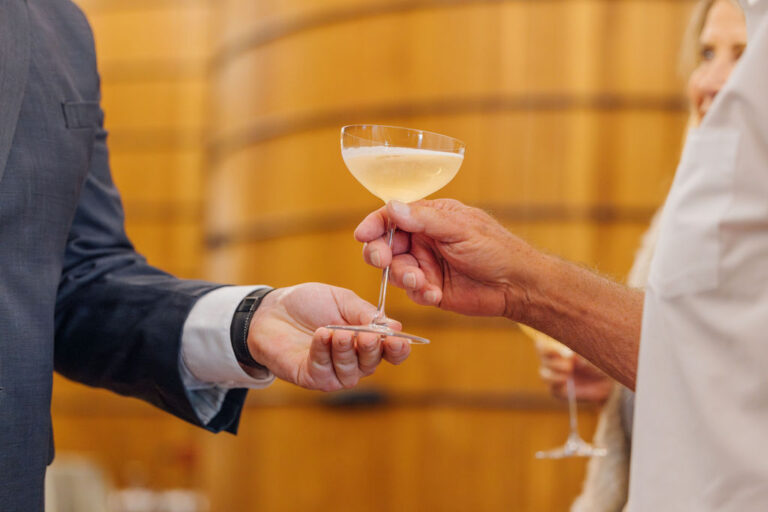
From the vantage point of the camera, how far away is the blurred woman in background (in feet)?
5.82

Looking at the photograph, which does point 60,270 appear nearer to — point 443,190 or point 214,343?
point 214,343

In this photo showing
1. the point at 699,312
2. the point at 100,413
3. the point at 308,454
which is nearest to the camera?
the point at 699,312

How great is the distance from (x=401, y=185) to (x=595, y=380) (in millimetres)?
1036

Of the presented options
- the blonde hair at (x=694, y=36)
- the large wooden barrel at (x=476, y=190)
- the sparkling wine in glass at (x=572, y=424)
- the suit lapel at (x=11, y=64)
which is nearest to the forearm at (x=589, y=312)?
the sparkling wine in glass at (x=572, y=424)

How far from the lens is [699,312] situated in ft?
2.34

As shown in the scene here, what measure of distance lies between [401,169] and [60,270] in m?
0.57

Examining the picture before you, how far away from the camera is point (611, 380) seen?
2008 millimetres

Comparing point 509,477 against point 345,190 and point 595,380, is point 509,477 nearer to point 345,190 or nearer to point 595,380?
point 345,190

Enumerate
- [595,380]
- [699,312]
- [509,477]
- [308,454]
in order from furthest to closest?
1. [308,454]
2. [509,477]
3. [595,380]
4. [699,312]

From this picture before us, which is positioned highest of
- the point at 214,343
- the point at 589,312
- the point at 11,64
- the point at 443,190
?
the point at 11,64

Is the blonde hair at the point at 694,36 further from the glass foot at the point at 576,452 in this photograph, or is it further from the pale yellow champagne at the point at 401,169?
the pale yellow champagne at the point at 401,169

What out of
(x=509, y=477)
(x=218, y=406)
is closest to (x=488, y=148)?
(x=509, y=477)

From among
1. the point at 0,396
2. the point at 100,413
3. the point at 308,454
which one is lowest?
the point at 100,413

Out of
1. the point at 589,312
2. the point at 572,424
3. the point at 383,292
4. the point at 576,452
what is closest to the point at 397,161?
the point at 383,292
